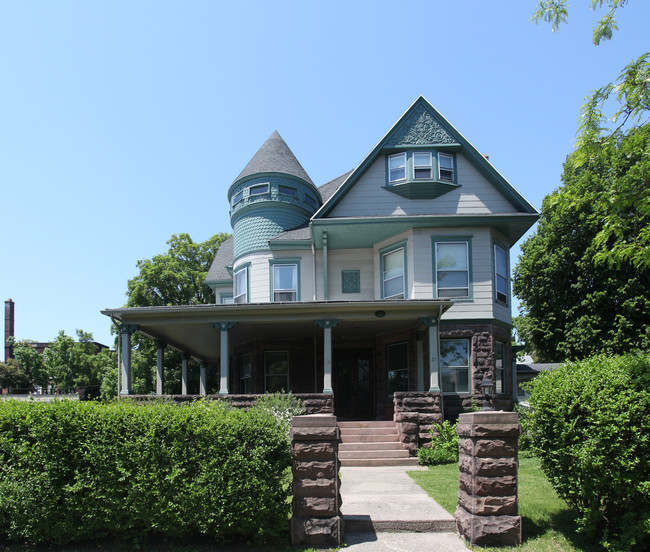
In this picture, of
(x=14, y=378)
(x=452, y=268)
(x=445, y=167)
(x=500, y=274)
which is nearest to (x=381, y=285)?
(x=452, y=268)

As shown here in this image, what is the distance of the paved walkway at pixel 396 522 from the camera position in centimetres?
595

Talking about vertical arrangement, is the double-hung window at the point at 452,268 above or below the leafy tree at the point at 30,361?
above

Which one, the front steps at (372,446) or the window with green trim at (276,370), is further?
the window with green trim at (276,370)

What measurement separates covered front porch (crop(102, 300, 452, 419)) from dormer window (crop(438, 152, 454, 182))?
4.61m

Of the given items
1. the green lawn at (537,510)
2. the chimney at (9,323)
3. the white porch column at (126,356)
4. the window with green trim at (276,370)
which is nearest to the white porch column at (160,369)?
the white porch column at (126,356)

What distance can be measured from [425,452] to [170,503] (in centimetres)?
719

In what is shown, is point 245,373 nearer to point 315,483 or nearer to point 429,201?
point 429,201

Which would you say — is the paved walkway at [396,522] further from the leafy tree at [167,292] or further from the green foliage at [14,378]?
the green foliage at [14,378]

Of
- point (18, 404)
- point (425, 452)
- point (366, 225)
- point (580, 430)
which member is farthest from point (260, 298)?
point (580, 430)

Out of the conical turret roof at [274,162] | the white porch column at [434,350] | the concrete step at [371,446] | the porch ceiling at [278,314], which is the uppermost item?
the conical turret roof at [274,162]

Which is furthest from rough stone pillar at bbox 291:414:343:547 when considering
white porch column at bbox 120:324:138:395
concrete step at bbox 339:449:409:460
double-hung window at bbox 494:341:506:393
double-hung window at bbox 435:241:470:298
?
double-hung window at bbox 494:341:506:393

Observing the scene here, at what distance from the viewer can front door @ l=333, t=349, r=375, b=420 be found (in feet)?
56.9

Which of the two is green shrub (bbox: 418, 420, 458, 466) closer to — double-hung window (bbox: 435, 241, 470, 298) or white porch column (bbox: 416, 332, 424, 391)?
white porch column (bbox: 416, 332, 424, 391)

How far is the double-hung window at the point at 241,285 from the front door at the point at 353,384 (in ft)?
12.4
